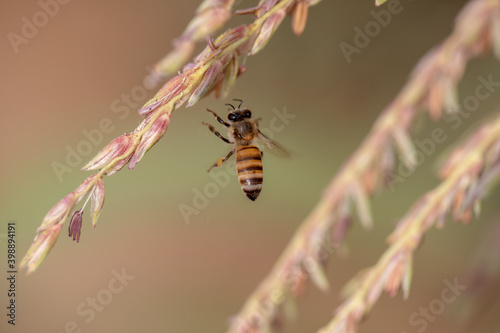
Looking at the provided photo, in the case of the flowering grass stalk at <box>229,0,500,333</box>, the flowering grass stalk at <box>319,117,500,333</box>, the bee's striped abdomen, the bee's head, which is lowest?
the flowering grass stalk at <box>319,117,500,333</box>

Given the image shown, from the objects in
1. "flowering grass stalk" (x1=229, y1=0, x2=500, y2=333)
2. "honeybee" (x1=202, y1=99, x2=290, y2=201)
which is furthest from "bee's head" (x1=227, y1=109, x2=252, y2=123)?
"flowering grass stalk" (x1=229, y1=0, x2=500, y2=333)

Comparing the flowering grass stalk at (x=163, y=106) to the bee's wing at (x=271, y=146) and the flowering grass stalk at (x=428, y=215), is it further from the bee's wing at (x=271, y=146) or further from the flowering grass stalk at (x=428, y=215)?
the bee's wing at (x=271, y=146)

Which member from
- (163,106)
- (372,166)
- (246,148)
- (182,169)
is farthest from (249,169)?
(182,169)

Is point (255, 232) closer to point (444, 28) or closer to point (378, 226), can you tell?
point (378, 226)

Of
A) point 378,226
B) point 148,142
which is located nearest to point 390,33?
point 378,226

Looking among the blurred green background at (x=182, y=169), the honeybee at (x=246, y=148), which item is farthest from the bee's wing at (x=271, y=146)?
the blurred green background at (x=182, y=169)

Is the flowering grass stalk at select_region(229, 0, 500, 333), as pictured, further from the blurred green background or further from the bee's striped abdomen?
the blurred green background
